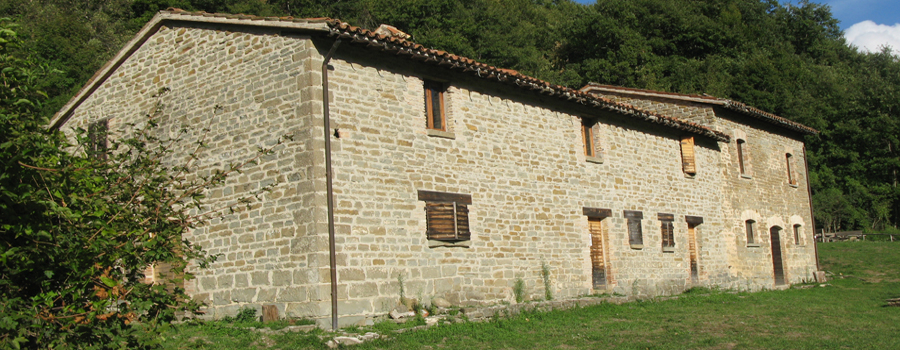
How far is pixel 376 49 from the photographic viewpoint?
11070 mm

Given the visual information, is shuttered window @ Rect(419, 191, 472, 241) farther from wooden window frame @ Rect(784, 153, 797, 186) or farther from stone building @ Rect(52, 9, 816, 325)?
wooden window frame @ Rect(784, 153, 797, 186)

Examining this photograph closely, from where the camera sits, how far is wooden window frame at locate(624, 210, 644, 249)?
53.9 feet

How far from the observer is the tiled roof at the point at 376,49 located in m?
10.4

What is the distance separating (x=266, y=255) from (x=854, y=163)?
47543 millimetres

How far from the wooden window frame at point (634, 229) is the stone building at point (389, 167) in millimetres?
46

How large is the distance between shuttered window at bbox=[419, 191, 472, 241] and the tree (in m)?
7.30

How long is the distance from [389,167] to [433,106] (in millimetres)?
1872

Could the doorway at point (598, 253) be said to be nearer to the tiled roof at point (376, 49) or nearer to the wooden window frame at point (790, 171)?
the tiled roof at point (376, 49)

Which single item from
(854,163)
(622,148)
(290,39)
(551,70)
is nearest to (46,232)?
(290,39)

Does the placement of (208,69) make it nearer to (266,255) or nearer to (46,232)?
(266,255)

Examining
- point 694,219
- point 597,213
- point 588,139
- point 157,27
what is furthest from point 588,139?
point 157,27

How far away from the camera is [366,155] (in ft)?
35.6

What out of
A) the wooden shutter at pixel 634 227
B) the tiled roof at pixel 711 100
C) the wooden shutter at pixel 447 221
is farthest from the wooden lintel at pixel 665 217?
the wooden shutter at pixel 447 221

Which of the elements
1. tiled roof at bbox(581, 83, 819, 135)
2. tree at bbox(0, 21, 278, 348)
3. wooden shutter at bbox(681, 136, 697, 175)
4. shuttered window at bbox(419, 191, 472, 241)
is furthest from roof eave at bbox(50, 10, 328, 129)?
tiled roof at bbox(581, 83, 819, 135)
